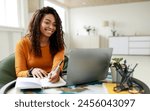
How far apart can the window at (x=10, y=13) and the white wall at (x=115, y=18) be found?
4191 mm

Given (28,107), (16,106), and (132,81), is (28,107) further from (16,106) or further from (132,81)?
(132,81)

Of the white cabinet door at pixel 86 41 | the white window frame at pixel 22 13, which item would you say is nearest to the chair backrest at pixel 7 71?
the white window frame at pixel 22 13

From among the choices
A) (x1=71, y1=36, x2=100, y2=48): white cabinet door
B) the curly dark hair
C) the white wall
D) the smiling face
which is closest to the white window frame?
the curly dark hair

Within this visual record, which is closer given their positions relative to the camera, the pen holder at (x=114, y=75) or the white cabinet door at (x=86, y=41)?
the pen holder at (x=114, y=75)

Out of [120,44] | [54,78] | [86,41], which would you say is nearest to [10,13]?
[54,78]

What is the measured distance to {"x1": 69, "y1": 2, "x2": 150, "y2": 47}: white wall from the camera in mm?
7531

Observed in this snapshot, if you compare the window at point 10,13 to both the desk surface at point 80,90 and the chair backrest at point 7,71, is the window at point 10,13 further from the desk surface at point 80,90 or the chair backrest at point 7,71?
the desk surface at point 80,90

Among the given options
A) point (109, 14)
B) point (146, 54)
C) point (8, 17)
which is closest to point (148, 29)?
point (146, 54)

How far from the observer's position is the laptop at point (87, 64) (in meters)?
1.00

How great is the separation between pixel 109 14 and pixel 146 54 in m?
2.31

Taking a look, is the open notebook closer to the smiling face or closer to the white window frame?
the smiling face

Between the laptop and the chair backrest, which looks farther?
the chair backrest

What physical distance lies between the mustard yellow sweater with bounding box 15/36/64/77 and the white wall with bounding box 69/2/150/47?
22.1 feet

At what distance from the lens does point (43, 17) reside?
139 centimetres
